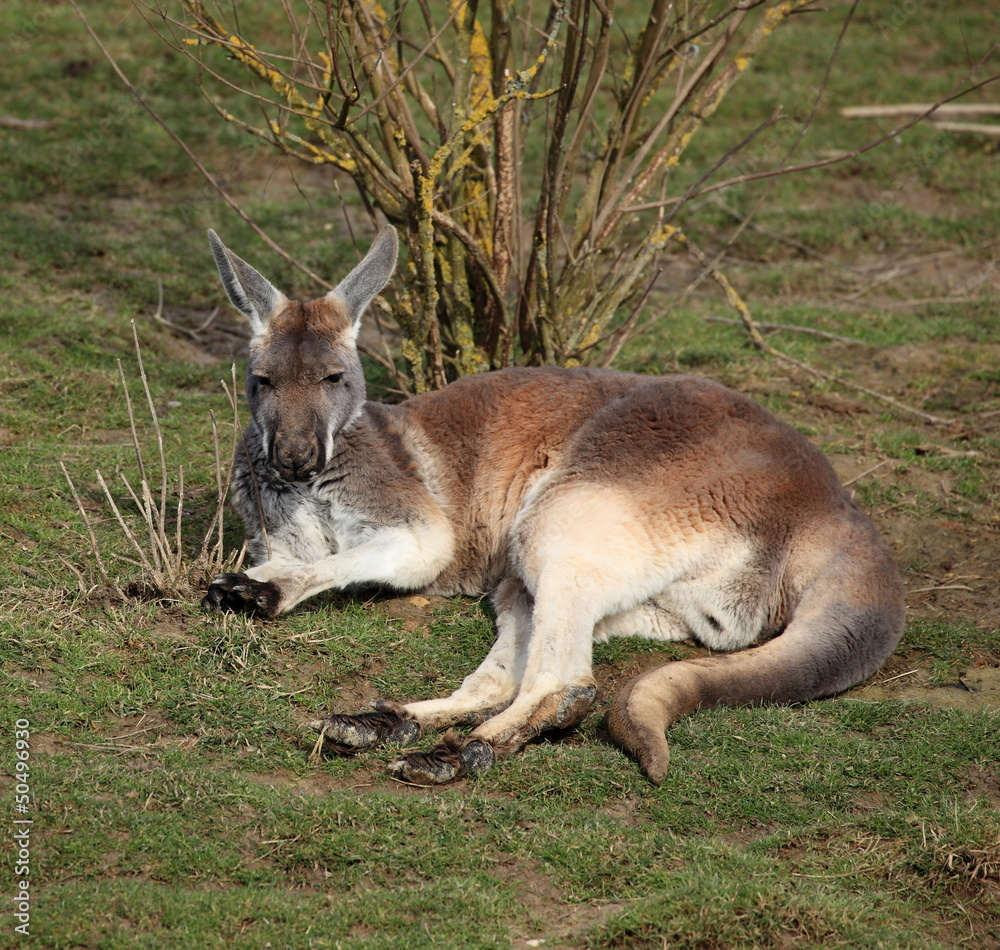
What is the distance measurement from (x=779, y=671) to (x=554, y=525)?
3.23 feet

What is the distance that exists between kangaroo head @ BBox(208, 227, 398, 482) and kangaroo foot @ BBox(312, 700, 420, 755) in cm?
100

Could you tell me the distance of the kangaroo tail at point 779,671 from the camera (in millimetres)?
3447

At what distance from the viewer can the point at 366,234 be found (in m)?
8.80

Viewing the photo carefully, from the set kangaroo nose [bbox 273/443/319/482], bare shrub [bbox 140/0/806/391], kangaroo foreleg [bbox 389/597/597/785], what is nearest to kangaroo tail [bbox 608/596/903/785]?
kangaroo foreleg [bbox 389/597/597/785]

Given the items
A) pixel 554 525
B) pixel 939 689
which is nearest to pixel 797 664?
pixel 939 689

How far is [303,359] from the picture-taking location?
416cm

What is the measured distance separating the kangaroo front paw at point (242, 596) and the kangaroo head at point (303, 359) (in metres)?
0.42

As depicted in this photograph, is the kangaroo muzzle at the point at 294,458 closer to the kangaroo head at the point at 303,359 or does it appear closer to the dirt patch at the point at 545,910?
the kangaroo head at the point at 303,359

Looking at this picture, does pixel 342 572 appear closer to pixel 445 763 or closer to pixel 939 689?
pixel 445 763

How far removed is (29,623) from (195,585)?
0.64 m

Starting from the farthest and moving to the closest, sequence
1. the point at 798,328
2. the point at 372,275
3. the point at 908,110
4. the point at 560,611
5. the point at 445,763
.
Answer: the point at 908,110, the point at 798,328, the point at 372,275, the point at 560,611, the point at 445,763

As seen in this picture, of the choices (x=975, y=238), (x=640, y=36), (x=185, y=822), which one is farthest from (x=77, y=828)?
(x=975, y=238)

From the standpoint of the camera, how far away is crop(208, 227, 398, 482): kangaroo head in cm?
404

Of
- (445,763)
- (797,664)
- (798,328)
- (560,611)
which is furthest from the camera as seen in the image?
A: (798,328)
